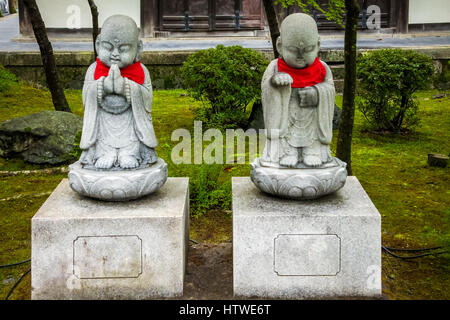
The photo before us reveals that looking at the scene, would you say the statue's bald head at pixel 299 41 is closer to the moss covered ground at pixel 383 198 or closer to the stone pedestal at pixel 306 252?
the stone pedestal at pixel 306 252

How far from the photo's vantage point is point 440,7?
1508 centimetres

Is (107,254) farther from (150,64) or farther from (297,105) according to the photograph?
(150,64)

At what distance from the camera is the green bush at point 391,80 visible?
8430 mm

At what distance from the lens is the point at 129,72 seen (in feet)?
14.8

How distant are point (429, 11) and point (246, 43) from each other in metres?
5.21

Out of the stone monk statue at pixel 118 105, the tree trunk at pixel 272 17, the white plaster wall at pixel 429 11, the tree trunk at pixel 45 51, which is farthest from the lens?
the white plaster wall at pixel 429 11

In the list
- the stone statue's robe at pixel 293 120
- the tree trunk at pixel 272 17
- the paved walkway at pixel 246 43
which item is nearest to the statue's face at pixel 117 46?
the stone statue's robe at pixel 293 120

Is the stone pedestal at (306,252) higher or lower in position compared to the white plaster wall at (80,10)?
lower

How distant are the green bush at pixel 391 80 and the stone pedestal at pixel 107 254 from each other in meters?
5.22

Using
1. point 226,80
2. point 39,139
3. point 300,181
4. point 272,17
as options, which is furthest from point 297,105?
point 39,139

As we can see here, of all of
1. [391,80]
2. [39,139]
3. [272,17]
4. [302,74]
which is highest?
[272,17]
